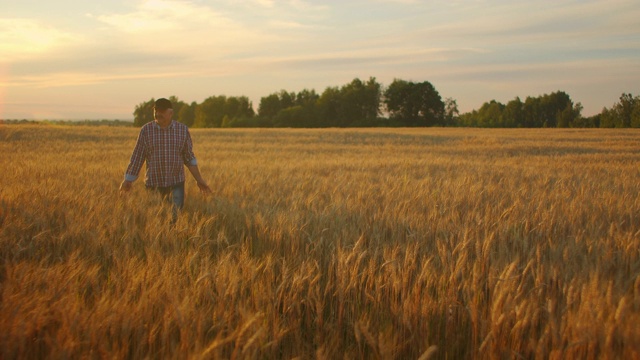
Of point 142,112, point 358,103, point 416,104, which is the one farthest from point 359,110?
point 142,112

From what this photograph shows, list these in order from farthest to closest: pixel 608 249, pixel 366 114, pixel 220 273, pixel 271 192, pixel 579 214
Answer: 1. pixel 366 114
2. pixel 271 192
3. pixel 579 214
4. pixel 608 249
5. pixel 220 273

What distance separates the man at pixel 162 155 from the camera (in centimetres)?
480

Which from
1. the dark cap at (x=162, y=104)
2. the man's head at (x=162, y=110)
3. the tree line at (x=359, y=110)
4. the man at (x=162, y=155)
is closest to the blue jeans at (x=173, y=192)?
the man at (x=162, y=155)

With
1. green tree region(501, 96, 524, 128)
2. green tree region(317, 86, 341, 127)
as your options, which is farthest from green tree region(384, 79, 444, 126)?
green tree region(501, 96, 524, 128)

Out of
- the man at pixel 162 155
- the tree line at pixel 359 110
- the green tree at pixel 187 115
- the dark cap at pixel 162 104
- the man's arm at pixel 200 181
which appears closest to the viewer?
the dark cap at pixel 162 104

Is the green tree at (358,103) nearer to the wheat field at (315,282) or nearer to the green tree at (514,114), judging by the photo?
the green tree at (514,114)

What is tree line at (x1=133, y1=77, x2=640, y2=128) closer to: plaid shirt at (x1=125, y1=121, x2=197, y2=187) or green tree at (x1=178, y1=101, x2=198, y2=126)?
green tree at (x1=178, y1=101, x2=198, y2=126)

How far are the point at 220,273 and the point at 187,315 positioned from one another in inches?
18.1

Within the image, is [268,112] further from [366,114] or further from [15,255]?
[15,255]

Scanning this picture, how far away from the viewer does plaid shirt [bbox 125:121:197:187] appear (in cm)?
482

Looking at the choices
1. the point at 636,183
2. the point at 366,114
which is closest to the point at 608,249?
the point at 636,183

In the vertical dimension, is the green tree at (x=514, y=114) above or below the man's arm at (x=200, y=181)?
above

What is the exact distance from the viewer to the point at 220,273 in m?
2.23

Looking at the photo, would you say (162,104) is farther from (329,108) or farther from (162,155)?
(329,108)
